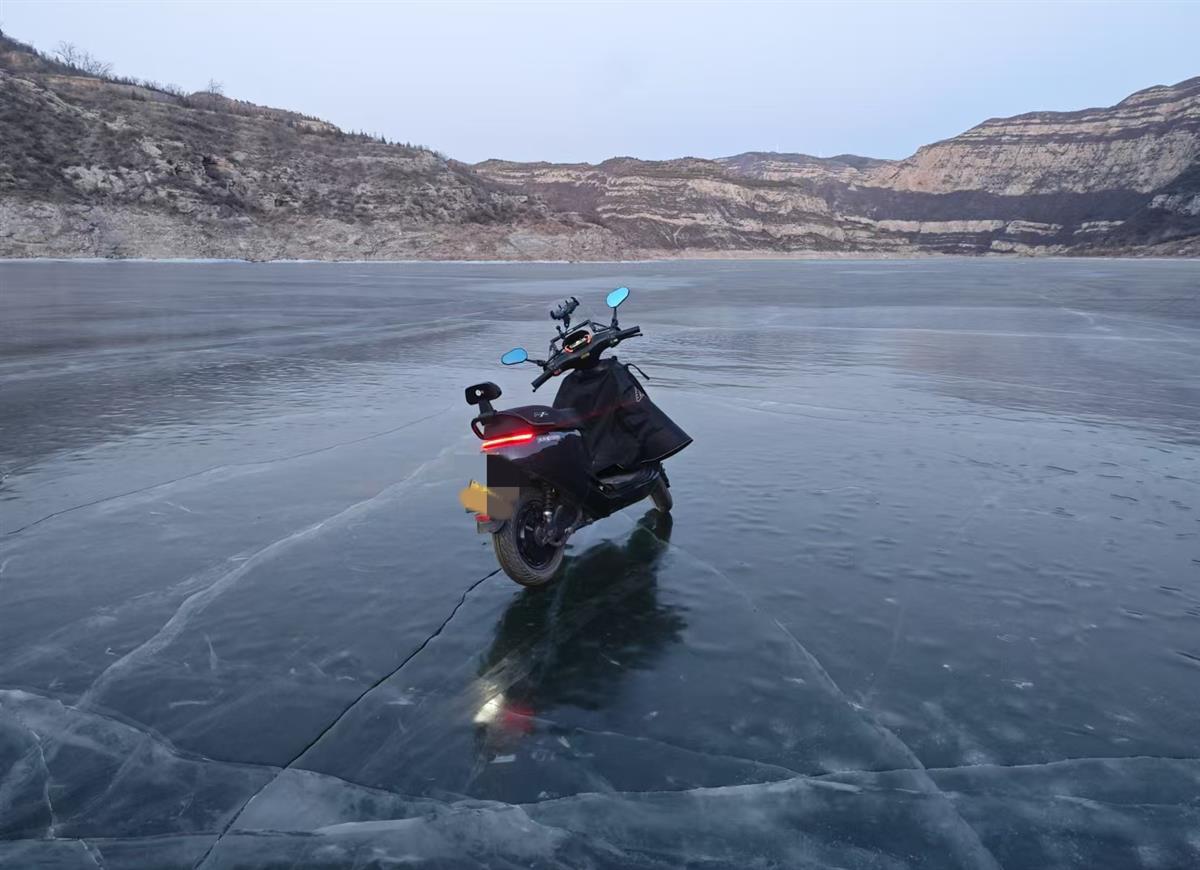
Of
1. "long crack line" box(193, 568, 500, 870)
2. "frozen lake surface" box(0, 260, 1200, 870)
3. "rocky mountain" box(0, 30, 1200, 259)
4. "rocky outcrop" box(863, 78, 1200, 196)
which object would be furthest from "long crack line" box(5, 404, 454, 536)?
"rocky outcrop" box(863, 78, 1200, 196)

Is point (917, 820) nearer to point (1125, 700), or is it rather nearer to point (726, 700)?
point (726, 700)

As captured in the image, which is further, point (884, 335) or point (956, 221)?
point (956, 221)

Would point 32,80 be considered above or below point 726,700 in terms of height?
above

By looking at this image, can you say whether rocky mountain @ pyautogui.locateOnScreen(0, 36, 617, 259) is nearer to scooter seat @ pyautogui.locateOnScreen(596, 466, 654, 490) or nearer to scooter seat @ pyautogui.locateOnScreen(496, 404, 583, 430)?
scooter seat @ pyautogui.locateOnScreen(596, 466, 654, 490)

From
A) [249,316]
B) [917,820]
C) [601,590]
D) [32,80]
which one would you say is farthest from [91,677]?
[32,80]

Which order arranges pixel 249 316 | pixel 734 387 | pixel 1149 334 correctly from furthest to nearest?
1. pixel 249 316
2. pixel 1149 334
3. pixel 734 387

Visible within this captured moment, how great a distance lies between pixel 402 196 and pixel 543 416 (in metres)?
76.8

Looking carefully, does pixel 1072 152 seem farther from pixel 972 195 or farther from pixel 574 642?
pixel 574 642

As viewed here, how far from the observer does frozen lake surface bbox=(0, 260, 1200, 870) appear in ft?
9.09

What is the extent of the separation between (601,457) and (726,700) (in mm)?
2308

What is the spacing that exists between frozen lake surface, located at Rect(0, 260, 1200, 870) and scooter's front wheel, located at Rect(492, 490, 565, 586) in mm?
160

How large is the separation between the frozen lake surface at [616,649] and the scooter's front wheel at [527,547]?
16 centimetres

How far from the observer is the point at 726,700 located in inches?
139

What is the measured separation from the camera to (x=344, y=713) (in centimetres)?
341
